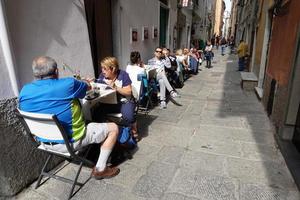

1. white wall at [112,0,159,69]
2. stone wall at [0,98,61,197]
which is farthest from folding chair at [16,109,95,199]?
white wall at [112,0,159,69]

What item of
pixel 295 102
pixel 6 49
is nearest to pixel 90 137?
pixel 6 49

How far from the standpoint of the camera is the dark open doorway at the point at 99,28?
171 inches

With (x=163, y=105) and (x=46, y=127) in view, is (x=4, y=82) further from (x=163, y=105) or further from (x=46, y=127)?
(x=163, y=105)

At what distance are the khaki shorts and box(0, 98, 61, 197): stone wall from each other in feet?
1.23

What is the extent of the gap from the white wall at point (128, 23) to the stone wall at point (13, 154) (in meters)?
3.16

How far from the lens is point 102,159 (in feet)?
8.31

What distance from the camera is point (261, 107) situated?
17.4 ft

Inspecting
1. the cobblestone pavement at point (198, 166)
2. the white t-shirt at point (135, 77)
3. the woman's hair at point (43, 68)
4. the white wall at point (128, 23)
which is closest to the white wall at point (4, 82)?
the woman's hair at point (43, 68)

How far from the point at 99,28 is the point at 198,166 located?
3.24 metres

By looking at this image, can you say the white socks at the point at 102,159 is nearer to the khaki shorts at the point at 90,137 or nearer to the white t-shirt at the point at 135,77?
the khaki shorts at the point at 90,137

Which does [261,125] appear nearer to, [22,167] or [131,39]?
[131,39]

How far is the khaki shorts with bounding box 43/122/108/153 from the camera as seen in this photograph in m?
2.25

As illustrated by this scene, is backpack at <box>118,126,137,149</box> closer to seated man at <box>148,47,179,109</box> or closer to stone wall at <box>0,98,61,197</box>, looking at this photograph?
stone wall at <box>0,98,61,197</box>

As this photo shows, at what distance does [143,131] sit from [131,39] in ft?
8.63
